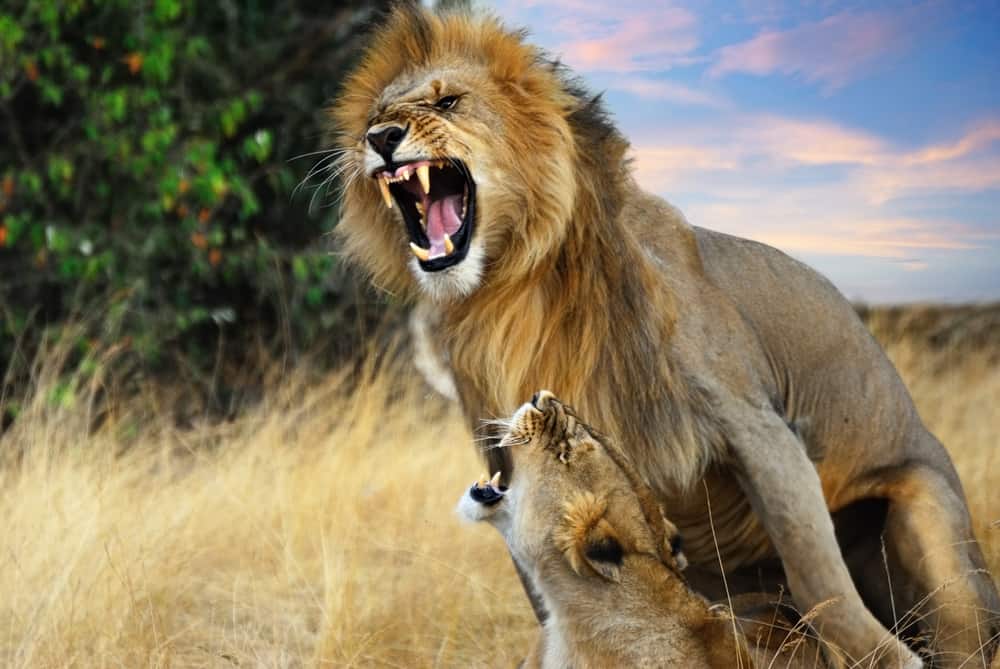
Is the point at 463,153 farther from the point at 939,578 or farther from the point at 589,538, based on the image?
the point at 939,578

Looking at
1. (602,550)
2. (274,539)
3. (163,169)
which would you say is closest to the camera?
(602,550)

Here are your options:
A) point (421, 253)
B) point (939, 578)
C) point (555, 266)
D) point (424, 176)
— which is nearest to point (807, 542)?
point (939, 578)

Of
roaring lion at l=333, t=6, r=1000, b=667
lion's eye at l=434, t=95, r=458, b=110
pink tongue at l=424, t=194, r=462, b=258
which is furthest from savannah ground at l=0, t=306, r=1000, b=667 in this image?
lion's eye at l=434, t=95, r=458, b=110

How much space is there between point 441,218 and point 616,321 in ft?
1.75

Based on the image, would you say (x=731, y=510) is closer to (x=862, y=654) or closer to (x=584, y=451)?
(x=862, y=654)

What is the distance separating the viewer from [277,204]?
29.0 ft

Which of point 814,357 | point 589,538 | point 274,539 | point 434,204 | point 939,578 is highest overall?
point 434,204

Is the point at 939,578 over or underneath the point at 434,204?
underneath

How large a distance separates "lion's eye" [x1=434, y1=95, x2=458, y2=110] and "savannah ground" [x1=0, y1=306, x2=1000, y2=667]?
1564 mm

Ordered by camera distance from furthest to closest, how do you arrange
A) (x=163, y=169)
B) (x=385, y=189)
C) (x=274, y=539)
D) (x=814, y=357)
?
(x=163, y=169) < (x=274, y=539) < (x=814, y=357) < (x=385, y=189)

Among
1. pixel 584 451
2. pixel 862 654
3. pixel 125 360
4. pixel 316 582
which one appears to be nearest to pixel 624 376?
pixel 584 451

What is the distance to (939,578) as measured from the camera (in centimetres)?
349

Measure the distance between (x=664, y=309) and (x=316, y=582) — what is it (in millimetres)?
2233

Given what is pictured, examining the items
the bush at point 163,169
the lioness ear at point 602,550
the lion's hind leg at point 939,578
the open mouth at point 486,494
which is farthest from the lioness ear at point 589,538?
the bush at point 163,169
